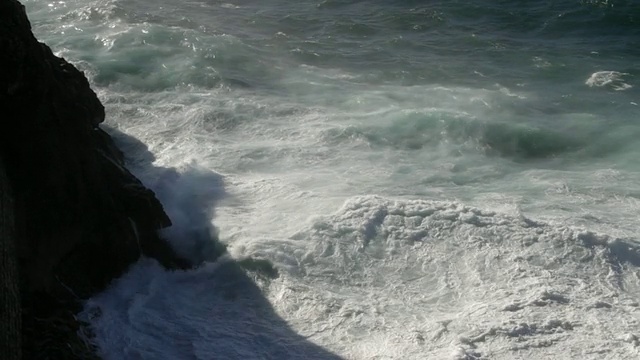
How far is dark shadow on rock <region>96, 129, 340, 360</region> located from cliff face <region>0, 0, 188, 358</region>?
11.8 inches

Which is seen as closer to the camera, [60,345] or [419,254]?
[60,345]

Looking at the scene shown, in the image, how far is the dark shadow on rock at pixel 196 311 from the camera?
9.05 metres

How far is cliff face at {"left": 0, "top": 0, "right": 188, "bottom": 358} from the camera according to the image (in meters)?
8.81

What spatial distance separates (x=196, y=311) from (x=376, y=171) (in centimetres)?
420

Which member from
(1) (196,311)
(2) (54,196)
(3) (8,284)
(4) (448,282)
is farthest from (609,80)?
(3) (8,284)

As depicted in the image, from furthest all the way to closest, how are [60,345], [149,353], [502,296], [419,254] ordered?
[419,254] → [502,296] → [149,353] → [60,345]

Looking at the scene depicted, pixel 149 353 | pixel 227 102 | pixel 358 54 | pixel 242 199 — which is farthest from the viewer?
pixel 358 54

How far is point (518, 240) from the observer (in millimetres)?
10742

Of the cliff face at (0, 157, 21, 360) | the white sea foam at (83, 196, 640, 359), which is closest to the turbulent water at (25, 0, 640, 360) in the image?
the white sea foam at (83, 196, 640, 359)

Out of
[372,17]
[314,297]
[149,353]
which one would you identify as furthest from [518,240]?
[372,17]

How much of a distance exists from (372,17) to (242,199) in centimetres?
998

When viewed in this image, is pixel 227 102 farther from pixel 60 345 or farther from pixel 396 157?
pixel 60 345

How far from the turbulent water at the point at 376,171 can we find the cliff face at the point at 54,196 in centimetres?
44

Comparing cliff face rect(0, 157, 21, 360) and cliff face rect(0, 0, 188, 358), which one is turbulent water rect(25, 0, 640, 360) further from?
→ cliff face rect(0, 157, 21, 360)
